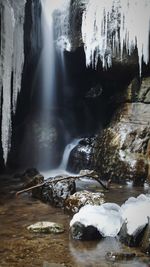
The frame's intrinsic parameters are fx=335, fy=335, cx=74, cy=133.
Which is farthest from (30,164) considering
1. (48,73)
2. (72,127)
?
(48,73)

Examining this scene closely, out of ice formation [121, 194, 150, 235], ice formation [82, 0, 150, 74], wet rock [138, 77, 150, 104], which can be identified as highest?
ice formation [82, 0, 150, 74]

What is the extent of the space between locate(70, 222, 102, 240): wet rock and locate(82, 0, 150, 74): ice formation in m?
5.93

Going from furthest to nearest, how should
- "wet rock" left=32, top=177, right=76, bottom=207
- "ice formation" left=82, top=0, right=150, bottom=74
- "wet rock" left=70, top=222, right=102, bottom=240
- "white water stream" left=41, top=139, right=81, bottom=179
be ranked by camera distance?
"white water stream" left=41, top=139, right=81, bottom=179 → "ice formation" left=82, top=0, right=150, bottom=74 → "wet rock" left=32, top=177, right=76, bottom=207 → "wet rock" left=70, top=222, right=102, bottom=240

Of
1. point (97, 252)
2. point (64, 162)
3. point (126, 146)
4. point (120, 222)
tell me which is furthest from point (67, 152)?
point (97, 252)

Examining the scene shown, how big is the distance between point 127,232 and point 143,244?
0.26m

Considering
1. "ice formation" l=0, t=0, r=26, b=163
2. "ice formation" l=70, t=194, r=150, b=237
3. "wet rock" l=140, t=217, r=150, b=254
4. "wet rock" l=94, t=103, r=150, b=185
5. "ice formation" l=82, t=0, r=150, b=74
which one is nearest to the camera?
"wet rock" l=140, t=217, r=150, b=254

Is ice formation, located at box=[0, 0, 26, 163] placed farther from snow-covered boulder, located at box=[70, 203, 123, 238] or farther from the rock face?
snow-covered boulder, located at box=[70, 203, 123, 238]

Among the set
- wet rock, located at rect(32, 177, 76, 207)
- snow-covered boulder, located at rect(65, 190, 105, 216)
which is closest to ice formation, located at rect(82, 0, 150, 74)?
wet rock, located at rect(32, 177, 76, 207)

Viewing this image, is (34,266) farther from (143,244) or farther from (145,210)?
(145,210)

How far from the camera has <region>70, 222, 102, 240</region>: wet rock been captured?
13.5 feet

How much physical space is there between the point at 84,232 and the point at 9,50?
5033mm

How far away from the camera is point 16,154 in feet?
35.9

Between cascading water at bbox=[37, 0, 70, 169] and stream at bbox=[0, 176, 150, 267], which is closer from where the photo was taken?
stream at bbox=[0, 176, 150, 267]

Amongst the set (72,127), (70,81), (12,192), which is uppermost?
(70,81)
